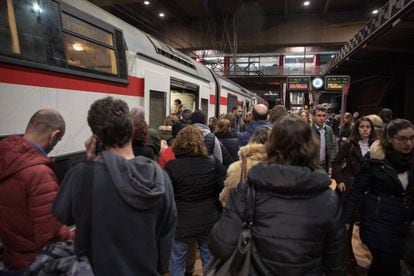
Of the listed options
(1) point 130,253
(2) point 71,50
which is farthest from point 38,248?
(2) point 71,50

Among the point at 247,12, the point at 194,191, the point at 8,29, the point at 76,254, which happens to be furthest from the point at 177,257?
the point at 247,12

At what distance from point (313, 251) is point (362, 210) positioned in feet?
4.20

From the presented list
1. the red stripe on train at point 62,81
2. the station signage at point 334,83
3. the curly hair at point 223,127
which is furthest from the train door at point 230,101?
the curly hair at point 223,127

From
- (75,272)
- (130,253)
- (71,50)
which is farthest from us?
(71,50)

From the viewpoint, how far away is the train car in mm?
2564

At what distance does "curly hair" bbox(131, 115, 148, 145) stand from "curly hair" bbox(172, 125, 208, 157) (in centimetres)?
46

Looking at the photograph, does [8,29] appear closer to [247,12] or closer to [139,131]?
[139,131]

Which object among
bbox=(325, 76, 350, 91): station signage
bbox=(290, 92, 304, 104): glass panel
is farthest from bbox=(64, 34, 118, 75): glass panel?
bbox=(290, 92, 304, 104): glass panel

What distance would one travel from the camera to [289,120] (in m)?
1.69

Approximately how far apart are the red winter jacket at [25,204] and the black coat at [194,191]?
1082 mm

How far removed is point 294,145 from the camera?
63.8 inches

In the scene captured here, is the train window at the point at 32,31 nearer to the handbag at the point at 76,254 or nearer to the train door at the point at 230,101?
the handbag at the point at 76,254

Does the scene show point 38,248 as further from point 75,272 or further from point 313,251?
point 313,251

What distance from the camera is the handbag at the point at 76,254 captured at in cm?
138
